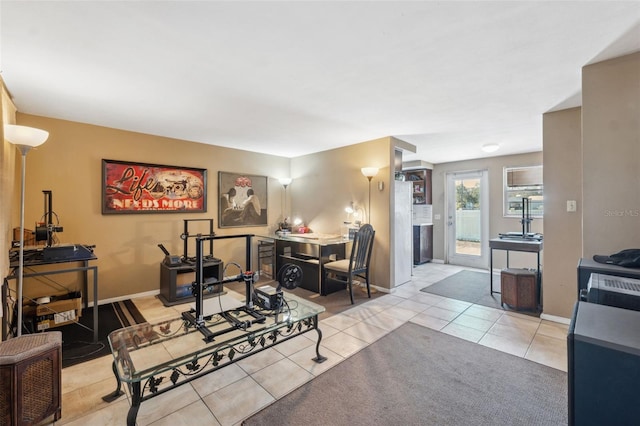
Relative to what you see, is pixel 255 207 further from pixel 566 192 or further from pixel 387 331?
pixel 566 192

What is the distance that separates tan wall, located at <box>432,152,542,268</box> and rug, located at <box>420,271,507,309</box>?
24.3 inches

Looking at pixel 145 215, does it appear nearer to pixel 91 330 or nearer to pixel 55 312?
pixel 55 312

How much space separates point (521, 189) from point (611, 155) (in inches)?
145

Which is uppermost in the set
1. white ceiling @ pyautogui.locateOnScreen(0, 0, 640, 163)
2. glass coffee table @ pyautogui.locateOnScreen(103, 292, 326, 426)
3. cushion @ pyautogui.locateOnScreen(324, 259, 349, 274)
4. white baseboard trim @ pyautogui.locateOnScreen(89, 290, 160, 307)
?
white ceiling @ pyautogui.locateOnScreen(0, 0, 640, 163)

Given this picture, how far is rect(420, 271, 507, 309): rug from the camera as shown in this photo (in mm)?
3842

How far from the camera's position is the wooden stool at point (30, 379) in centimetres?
148

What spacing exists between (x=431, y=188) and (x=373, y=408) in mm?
5679

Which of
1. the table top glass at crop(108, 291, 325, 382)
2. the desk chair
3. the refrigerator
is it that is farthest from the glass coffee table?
the refrigerator

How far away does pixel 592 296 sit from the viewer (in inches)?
55.3

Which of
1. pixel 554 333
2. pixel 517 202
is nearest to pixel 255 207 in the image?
pixel 554 333

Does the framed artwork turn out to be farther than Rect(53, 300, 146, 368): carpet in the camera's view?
Yes

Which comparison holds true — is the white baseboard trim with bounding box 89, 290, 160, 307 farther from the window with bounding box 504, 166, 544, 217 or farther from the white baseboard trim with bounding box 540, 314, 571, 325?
the window with bounding box 504, 166, 544, 217

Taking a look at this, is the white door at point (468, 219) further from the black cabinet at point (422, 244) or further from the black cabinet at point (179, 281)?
the black cabinet at point (179, 281)

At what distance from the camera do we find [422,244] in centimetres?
630
